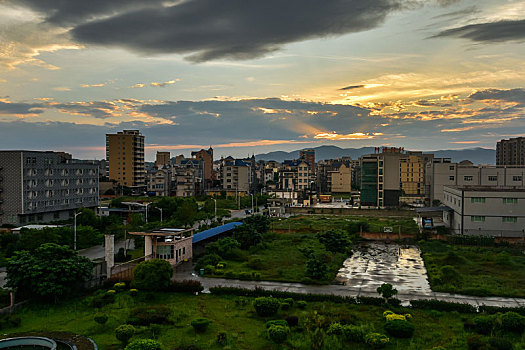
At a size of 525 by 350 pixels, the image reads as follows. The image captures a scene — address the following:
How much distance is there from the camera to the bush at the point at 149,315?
2145 cm

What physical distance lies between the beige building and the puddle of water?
82929 mm

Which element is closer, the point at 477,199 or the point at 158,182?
the point at 477,199

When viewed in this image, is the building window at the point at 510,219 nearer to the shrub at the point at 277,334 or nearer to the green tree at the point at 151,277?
the shrub at the point at 277,334

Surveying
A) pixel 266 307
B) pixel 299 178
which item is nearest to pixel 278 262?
pixel 266 307

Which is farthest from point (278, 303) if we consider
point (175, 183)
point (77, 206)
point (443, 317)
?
point (175, 183)

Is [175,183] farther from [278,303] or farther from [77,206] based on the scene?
[278,303]

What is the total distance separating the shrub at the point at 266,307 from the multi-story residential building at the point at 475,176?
60631 mm

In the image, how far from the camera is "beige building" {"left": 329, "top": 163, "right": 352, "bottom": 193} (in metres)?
130

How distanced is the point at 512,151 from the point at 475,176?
368 feet

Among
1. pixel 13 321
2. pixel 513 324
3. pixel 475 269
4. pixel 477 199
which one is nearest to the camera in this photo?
pixel 513 324

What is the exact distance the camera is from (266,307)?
73.9 feet

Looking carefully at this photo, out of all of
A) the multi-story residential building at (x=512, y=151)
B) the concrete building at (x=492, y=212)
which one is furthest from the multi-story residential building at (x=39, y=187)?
the multi-story residential building at (x=512, y=151)

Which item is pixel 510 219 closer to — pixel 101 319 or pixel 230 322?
pixel 230 322

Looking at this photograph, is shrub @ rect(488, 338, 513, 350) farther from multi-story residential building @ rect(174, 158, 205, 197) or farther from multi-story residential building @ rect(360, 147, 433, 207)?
multi-story residential building @ rect(174, 158, 205, 197)
